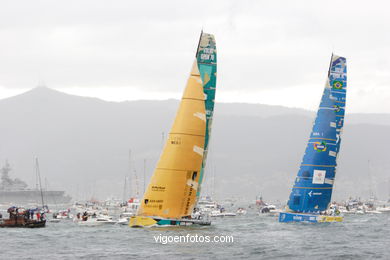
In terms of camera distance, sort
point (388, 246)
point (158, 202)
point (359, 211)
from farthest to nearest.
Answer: point (359, 211) < point (158, 202) < point (388, 246)

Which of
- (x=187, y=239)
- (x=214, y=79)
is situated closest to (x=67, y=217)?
(x=214, y=79)

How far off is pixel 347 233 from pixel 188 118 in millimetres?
14886

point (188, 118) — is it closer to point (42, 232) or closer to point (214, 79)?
point (214, 79)

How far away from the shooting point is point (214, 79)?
190ft

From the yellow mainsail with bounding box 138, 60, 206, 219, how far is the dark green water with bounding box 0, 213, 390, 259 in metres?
1.55

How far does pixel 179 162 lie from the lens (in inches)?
2077

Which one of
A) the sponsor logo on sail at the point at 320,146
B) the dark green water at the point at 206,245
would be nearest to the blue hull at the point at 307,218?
the dark green water at the point at 206,245

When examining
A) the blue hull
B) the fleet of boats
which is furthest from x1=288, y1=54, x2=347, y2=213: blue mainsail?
the blue hull

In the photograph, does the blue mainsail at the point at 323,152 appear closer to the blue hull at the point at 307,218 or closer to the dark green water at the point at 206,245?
the blue hull at the point at 307,218

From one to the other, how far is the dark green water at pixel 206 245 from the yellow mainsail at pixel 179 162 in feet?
5.08

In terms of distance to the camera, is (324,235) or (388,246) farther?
(324,235)

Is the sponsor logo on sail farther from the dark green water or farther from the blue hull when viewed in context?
the dark green water

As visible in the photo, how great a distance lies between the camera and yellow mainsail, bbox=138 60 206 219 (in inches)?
2069

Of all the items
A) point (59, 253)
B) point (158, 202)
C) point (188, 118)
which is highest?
point (188, 118)
